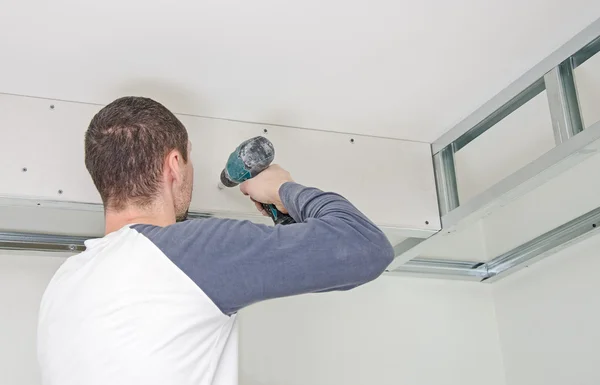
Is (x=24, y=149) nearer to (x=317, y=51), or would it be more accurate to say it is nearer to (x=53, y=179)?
(x=53, y=179)

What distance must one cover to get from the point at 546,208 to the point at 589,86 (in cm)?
74

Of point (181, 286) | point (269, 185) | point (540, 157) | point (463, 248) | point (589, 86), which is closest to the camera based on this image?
point (181, 286)

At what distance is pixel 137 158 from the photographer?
1.51 metres

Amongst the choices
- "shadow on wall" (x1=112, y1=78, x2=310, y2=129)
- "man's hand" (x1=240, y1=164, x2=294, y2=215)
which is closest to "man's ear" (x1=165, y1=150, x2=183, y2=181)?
"man's hand" (x1=240, y1=164, x2=294, y2=215)

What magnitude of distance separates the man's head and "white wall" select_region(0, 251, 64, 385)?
1020mm

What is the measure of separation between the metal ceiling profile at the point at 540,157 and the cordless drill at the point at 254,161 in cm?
68

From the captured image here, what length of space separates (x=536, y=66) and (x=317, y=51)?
631 millimetres

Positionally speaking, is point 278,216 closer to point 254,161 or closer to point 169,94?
point 254,161

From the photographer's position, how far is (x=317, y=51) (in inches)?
68.8

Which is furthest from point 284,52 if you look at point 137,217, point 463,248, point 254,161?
point 463,248

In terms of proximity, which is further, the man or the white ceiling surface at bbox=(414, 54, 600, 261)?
the white ceiling surface at bbox=(414, 54, 600, 261)

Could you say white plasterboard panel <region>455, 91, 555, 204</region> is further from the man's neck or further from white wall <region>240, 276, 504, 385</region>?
the man's neck

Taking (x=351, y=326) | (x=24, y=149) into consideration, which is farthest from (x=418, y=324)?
(x=24, y=149)

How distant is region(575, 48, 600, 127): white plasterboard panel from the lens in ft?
6.51
